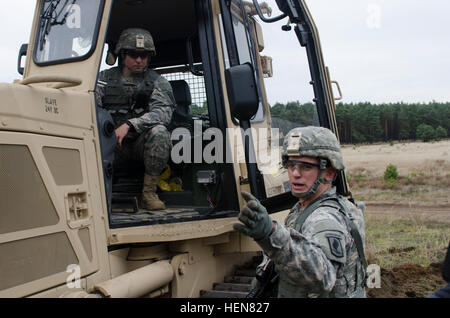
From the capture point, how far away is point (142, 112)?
4117 millimetres

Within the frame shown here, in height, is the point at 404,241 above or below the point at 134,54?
below

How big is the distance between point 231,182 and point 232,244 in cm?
51

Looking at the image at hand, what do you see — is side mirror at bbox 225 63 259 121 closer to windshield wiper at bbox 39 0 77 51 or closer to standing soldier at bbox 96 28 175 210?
standing soldier at bbox 96 28 175 210

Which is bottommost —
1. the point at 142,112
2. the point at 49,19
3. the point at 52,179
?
the point at 52,179

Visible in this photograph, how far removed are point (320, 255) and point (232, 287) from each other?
5.99 ft

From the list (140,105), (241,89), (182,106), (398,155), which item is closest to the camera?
(241,89)

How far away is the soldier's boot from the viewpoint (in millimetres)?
3893

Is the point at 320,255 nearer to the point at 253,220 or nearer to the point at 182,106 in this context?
the point at 253,220

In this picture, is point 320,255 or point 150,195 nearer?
point 320,255

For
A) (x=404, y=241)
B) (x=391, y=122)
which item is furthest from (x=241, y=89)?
(x=391, y=122)

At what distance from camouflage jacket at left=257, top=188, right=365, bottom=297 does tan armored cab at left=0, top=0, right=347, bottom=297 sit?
3.69 ft

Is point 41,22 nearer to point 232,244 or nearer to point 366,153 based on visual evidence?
point 232,244

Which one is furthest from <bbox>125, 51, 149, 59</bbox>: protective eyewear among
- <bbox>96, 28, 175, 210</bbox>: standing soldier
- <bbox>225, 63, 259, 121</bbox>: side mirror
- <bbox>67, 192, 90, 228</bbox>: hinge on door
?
<bbox>67, 192, 90, 228</bbox>: hinge on door
